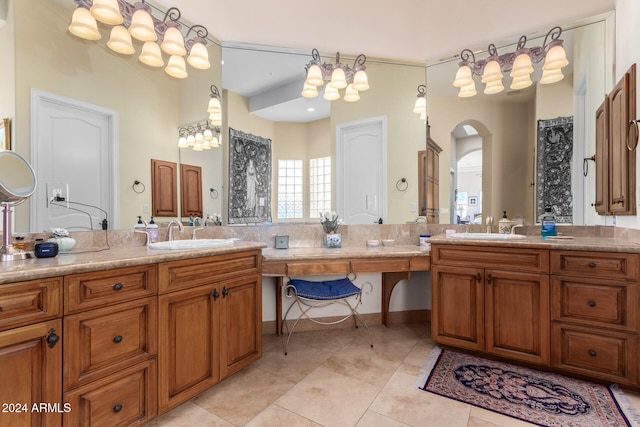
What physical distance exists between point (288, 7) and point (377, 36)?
0.87 meters

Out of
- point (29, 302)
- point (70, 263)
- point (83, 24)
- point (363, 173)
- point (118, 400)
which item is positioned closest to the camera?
point (29, 302)

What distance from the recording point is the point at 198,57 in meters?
2.45

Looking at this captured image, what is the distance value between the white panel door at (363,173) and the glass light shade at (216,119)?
111 centimetres

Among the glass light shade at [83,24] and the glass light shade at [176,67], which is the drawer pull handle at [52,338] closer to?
the glass light shade at [83,24]

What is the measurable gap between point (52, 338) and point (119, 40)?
183cm

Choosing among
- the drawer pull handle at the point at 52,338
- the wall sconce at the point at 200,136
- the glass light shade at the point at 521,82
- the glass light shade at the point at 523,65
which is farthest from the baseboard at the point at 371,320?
the glass light shade at the point at 523,65

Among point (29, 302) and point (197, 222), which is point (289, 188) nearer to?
point (197, 222)

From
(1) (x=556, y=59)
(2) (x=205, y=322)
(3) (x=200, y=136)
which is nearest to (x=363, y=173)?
(3) (x=200, y=136)

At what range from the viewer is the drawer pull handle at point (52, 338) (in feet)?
3.98

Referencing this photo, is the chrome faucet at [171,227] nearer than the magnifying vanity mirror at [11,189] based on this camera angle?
No

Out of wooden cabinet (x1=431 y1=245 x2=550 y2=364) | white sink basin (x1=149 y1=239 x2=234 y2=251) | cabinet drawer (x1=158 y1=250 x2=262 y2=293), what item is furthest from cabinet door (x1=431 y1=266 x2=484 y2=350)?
white sink basin (x1=149 y1=239 x2=234 y2=251)

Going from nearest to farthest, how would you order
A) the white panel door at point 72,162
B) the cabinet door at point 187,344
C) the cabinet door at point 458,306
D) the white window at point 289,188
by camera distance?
1. the cabinet door at point 187,344
2. the white panel door at point 72,162
3. the cabinet door at point 458,306
4. the white window at point 289,188

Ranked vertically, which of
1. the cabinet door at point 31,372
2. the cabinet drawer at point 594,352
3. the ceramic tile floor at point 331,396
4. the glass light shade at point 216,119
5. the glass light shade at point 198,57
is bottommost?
the ceramic tile floor at point 331,396

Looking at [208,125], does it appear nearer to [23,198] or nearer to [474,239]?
[23,198]
